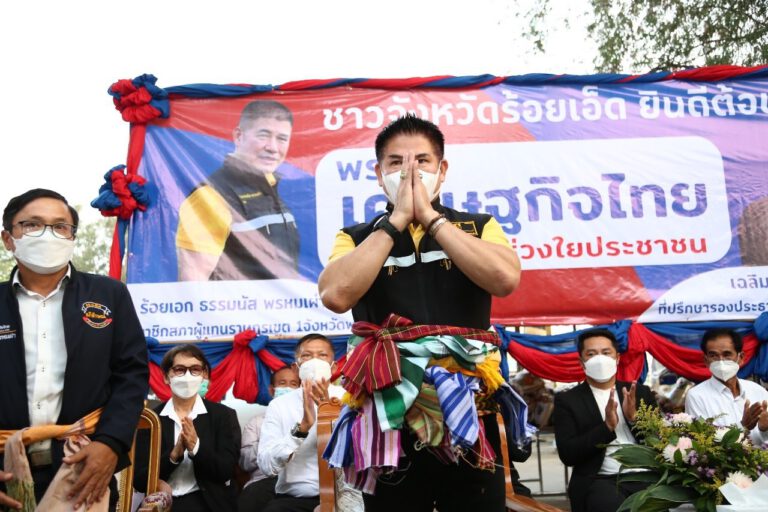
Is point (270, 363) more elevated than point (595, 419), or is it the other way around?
point (270, 363)

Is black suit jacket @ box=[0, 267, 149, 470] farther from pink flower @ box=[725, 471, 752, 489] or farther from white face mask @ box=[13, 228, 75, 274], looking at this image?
pink flower @ box=[725, 471, 752, 489]

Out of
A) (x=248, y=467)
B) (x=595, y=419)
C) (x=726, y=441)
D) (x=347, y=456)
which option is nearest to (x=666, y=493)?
(x=726, y=441)

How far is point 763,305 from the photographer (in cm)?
488

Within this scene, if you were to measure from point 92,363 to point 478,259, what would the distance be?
1.49m

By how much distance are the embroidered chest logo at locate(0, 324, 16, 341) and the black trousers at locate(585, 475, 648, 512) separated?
9.69ft

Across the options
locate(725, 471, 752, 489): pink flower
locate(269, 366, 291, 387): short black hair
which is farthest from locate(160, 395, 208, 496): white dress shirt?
locate(725, 471, 752, 489): pink flower

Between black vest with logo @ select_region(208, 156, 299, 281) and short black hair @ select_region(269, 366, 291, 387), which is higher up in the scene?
black vest with logo @ select_region(208, 156, 299, 281)

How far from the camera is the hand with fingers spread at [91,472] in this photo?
2.44m

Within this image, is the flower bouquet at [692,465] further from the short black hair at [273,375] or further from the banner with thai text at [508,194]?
the short black hair at [273,375]

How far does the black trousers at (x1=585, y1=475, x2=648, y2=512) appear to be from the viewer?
3.97 m

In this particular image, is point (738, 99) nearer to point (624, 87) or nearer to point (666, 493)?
point (624, 87)

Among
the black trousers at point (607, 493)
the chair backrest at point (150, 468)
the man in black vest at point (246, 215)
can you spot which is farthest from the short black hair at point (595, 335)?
the chair backrest at point (150, 468)

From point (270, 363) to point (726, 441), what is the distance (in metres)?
2.86

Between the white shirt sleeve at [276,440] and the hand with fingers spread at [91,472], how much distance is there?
154 cm
